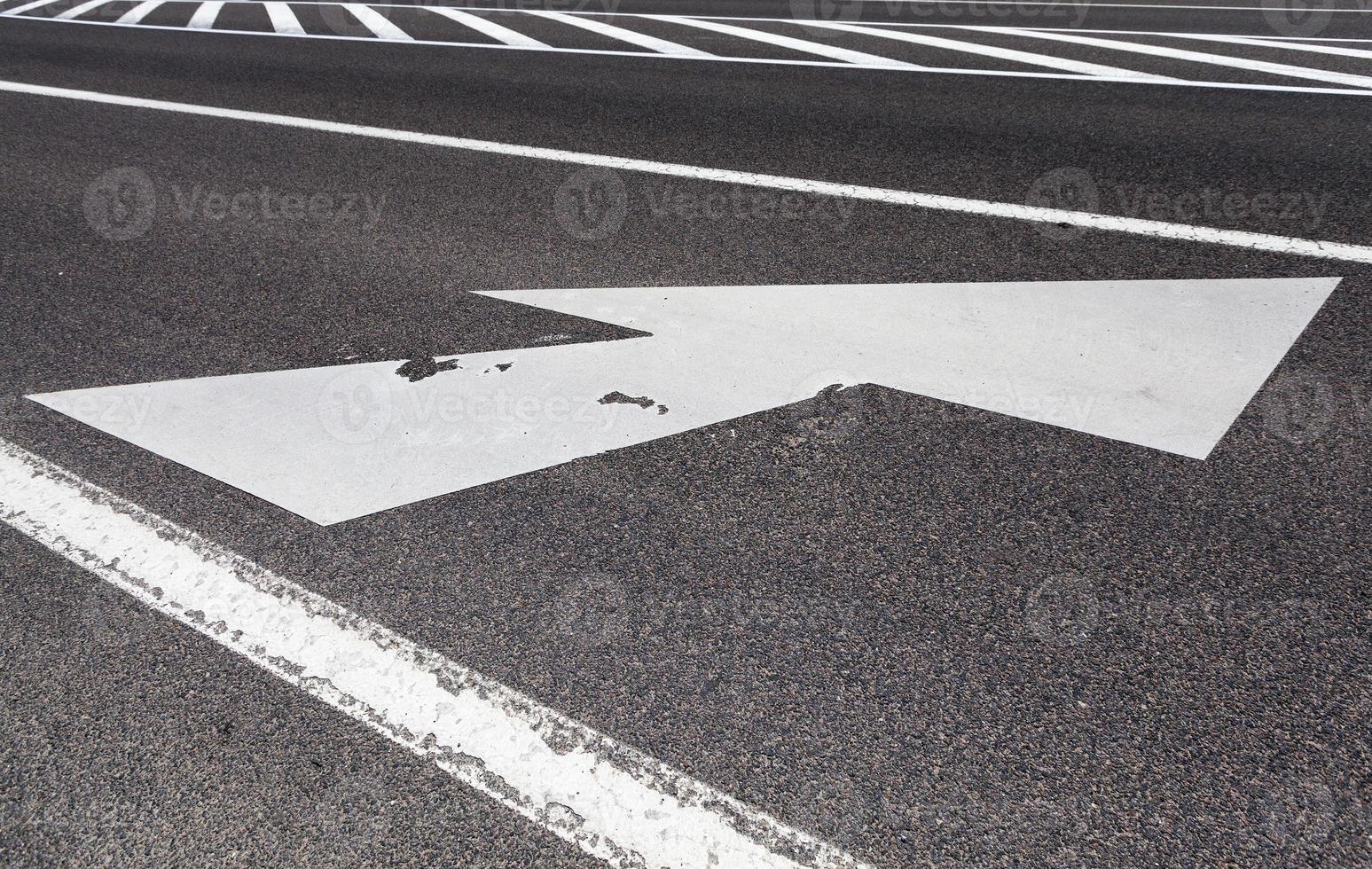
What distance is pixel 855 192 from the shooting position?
4.53 m

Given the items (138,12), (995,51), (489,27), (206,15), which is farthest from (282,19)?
(995,51)

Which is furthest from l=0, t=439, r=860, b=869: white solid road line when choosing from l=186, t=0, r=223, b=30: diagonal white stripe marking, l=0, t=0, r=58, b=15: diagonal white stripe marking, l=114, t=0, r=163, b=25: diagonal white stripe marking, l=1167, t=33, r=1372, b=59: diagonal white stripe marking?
l=0, t=0, r=58, b=15: diagonal white stripe marking

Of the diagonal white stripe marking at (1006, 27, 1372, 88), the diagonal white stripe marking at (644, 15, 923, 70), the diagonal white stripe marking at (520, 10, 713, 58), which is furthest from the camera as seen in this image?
the diagonal white stripe marking at (520, 10, 713, 58)

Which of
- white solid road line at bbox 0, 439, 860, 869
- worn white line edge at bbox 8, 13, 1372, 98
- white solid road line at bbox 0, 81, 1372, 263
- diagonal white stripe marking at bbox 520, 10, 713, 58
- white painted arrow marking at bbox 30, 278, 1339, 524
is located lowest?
white solid road line at bbox 0, 439, 860, 869

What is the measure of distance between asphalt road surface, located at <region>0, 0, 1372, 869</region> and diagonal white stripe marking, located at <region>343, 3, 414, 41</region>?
5019mm

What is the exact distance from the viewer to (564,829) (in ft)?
5.34

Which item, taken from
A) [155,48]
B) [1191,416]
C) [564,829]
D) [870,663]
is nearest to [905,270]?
[1191,416]

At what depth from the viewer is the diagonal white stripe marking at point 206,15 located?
395 inches

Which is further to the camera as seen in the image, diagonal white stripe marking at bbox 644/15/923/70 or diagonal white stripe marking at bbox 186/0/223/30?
diagonal white stripe marking at bbox 186/0/223/30

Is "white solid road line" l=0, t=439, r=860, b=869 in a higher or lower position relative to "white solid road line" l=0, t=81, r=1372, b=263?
lower

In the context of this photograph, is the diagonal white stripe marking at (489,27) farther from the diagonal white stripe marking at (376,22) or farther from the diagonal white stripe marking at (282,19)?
the diagonal white stripe marking at (282,19)

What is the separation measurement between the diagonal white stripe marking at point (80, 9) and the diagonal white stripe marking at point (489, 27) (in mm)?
4096

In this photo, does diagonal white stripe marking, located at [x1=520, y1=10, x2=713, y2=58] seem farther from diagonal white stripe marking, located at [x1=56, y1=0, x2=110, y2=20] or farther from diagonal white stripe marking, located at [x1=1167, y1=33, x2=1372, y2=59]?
diagonal white stripe marking, located at [x1=56, y1=0, x2=110, y2=20]

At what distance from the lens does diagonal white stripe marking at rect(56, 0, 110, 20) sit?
1095 cm
